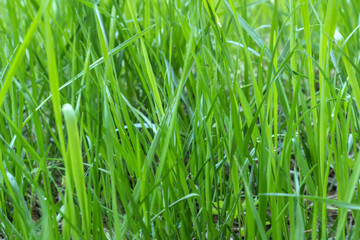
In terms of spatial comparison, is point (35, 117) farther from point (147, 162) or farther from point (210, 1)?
point (210, 1)

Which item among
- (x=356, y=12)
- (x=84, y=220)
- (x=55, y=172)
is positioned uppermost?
(x=356, y=12)

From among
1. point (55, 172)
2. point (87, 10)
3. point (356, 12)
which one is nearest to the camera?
point (87, 10)

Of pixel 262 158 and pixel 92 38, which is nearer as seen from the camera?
pixel 262 158

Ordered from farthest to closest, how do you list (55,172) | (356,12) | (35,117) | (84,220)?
1. (356,12)
2. (55,172)
3. (35,117)
4. (84,220)

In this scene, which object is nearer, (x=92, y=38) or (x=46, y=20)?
(x=46, y=20)

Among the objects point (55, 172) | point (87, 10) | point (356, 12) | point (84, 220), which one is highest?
point (87, 10)

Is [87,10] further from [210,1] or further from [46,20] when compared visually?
[46,20]

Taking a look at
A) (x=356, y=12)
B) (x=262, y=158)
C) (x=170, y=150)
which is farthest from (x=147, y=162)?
(x=356, y=12)

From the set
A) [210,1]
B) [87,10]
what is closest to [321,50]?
[210,1]

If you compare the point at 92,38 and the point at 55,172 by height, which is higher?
the point at 92,38
